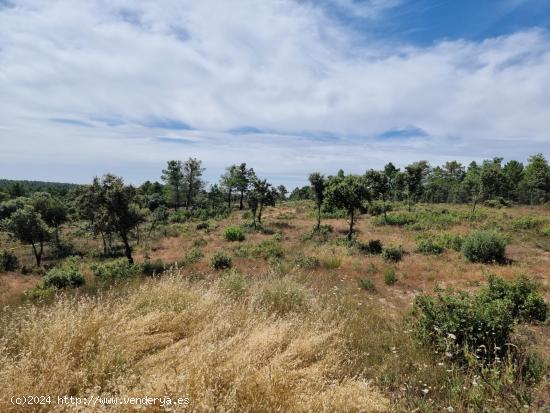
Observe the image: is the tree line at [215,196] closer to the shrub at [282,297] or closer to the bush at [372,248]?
the bush at [372,248]

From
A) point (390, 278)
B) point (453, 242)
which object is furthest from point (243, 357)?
point (453, 242)

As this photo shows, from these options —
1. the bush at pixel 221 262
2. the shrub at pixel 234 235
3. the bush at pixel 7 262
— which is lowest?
the bush at pixel 7 262

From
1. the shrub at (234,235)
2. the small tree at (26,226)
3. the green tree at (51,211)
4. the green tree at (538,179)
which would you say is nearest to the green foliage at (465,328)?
the shrub at (234,235)

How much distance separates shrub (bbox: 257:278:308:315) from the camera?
551 cm

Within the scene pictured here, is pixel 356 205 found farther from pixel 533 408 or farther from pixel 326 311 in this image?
pixel 533 408

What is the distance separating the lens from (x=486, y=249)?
46.8 feet

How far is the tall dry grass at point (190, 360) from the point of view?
293cm

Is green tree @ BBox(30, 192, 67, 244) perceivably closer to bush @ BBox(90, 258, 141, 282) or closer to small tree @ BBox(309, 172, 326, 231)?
bush @ BBox(90, 258, 141, 282)

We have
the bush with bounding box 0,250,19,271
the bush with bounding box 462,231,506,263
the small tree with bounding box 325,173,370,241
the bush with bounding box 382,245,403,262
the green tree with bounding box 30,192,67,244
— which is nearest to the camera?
the bush with bounding box 462,231,506,263

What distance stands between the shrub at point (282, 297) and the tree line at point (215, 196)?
1564cm

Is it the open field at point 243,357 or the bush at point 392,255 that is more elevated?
the open field at point 243,357

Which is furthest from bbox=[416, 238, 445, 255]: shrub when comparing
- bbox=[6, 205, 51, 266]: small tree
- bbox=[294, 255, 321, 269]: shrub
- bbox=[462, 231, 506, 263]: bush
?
bbox=[6, 205, 51, 266]: small tree

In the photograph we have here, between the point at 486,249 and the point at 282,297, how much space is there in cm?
1265

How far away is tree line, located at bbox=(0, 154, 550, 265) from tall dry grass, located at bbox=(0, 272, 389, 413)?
16.3 meters
